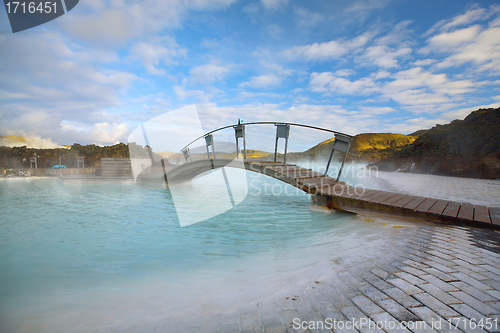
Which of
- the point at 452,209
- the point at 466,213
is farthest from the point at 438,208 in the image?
the point at 466,213

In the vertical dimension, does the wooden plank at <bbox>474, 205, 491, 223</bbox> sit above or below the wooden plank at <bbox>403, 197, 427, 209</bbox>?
below

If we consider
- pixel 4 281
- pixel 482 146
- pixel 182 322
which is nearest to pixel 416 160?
pixel 482 146

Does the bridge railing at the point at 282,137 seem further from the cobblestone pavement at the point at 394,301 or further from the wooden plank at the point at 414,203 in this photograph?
the cobblestone pavement at the point at 394,301

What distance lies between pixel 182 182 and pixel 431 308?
16.5 m

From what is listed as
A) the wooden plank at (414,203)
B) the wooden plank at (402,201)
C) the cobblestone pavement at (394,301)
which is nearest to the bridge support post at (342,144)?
the wooden plank at (402,201)

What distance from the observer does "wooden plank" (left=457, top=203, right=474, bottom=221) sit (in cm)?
385

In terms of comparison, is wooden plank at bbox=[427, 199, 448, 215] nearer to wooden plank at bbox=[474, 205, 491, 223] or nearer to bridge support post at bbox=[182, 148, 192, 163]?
wooden plank at bbox=[474, 205, 491, 223]

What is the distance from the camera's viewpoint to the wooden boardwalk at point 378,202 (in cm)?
401

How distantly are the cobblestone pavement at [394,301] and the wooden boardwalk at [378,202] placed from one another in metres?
1.77

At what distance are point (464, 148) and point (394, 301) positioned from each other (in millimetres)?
18135

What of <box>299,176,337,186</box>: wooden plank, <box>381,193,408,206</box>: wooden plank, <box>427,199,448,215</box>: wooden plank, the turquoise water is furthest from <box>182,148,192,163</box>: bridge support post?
<box>427,199,448,215</box>: wooden plank

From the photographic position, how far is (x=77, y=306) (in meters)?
2.13

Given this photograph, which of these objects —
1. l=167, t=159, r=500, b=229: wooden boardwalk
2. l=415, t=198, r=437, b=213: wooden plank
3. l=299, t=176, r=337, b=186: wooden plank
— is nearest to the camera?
l=167, t=159, r=500, b=229: wooden boardwalk

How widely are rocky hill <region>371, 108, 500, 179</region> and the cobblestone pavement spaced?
1445 cm
